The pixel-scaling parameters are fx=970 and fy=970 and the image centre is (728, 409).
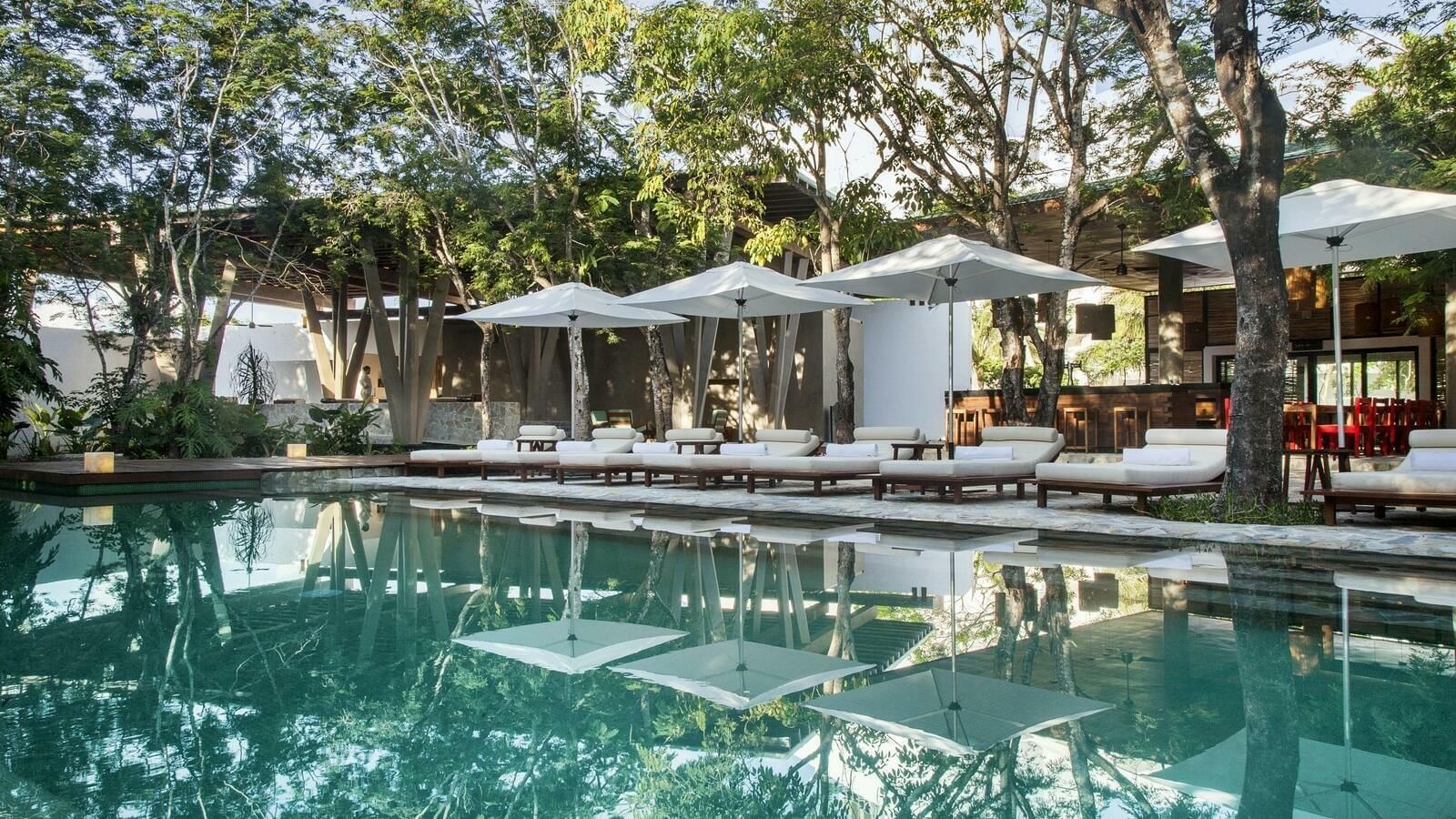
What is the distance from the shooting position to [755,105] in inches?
461

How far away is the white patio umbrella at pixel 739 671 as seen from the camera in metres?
3.54

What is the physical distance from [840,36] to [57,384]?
18.6m

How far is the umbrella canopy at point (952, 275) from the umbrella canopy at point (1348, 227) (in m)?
1.14

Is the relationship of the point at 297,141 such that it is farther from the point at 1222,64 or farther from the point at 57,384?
the point at 1222,64

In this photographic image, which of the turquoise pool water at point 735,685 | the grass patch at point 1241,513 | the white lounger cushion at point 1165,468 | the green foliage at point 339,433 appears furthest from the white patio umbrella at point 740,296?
the green foliage at point 339,433

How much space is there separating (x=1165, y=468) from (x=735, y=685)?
237 inches

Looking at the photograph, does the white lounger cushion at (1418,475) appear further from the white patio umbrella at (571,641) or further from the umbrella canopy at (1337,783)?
the white patio umbrella at (571,641)

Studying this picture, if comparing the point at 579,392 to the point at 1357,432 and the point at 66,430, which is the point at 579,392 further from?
the point at 1357,432

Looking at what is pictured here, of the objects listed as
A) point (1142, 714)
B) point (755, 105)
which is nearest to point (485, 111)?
point (755, 105)

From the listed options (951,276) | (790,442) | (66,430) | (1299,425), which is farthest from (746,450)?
(66,430)

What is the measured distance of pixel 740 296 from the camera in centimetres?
1212

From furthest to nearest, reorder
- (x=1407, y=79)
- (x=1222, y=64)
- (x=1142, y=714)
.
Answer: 1. (x=1407, y=79)
2. (x=1222, y=64)
3. (x=1142, y=714)

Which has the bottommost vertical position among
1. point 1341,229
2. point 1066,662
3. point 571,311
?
point 1066,662

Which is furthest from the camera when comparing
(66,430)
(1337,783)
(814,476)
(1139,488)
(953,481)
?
(66,430)
